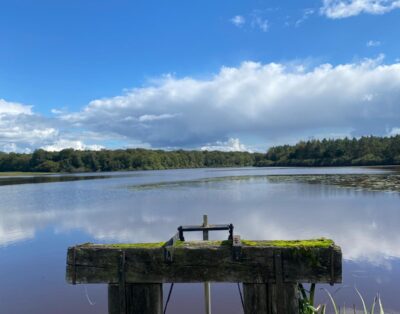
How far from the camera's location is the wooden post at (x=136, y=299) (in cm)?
372

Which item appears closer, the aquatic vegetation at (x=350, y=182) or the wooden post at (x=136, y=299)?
the wooden post at (x=136, y=299)

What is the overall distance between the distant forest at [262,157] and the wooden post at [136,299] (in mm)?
117966

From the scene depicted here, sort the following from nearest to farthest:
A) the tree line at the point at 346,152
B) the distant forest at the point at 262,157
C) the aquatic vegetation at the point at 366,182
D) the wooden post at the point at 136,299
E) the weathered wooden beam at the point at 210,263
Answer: the weathered wooden beam at the point at 210,263, the wooden post at the point at 136,299, the aquatic vegetation at the point at 366,182, the tree line at the point at 346,152, the distant forest at the point at 262,157

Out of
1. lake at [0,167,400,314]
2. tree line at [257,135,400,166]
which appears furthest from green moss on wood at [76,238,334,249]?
tree line at [257,135,400,166]

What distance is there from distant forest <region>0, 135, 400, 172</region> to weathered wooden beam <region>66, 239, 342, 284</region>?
117432mm

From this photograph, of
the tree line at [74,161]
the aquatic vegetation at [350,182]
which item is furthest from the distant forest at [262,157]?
the aquatic vegetation at [350,182]

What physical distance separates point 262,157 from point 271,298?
190 meters

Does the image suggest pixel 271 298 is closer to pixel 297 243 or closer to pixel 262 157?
pixel 297 243

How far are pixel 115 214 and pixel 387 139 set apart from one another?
125m

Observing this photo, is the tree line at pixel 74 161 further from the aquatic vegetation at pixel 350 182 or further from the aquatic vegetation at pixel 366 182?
the aquatic vegetation at pixel 366 182

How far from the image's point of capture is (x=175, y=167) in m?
200

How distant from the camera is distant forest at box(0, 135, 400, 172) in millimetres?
118750

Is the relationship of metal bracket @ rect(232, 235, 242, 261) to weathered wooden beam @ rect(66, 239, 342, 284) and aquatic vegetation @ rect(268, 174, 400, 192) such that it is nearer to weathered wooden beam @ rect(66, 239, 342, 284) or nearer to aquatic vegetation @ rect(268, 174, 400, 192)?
weathered wooden beam @ rect(66, 239, 342, 284)

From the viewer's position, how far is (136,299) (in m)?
3.75
